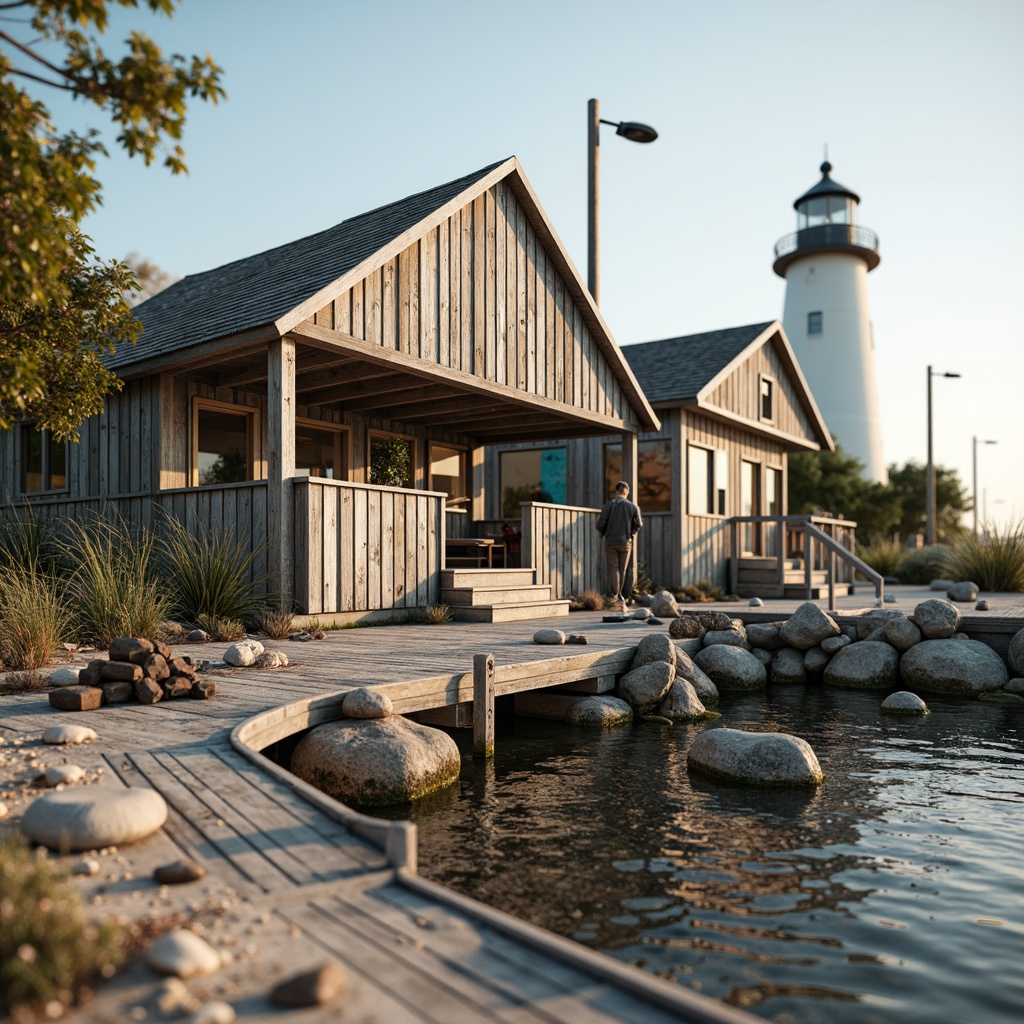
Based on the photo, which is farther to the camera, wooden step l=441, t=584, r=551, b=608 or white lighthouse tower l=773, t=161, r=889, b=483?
white lighthouse tower l=773, t=161, r=889, b=483

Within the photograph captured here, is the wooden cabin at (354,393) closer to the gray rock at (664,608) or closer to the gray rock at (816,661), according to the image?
the gray rock at (664,608)

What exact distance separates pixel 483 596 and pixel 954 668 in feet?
20.0

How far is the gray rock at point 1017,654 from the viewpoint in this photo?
10.4 metres

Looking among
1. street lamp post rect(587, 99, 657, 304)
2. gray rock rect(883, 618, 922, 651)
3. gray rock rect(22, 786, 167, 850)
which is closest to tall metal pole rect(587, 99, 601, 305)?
street lamp post rect(587, 99, 657, 304)

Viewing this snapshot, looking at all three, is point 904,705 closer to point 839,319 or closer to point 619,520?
point 619,520

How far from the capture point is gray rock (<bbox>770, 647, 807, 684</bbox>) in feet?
36.7

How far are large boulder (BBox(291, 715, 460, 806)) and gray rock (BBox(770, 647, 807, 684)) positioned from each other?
261 inches

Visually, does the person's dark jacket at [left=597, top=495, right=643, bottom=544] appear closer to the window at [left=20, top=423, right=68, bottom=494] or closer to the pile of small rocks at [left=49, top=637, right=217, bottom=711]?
the window at [left=20, top=423, right=68, bottom=494]

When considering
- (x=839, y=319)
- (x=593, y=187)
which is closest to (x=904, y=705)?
(x=593, y=187)

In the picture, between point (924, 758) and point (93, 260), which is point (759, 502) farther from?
point (93, 260)

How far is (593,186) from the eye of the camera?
17.7m

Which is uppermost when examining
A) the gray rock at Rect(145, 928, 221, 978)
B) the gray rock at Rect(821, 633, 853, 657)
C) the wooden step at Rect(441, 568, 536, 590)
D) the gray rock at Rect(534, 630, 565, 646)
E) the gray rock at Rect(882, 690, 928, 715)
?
the wooden step at Rect(441, 568, 536, 590)

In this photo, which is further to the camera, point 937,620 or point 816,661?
point 816,661

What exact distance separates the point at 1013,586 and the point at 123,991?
2051 cm
